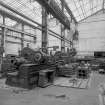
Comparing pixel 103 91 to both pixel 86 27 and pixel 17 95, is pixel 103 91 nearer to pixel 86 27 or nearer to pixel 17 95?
pixel 17 95

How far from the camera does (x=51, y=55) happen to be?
312 inches

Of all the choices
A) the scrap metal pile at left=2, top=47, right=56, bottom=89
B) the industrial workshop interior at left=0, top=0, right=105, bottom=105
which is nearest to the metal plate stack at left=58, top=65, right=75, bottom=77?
the industrial workshop interior at left=0, top=0, right=105, bottom=105

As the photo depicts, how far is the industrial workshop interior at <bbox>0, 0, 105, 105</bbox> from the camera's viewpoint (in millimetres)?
3773

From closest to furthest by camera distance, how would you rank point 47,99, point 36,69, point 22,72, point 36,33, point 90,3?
point 47,99 → point 22,72 → point 36,69 → point 90,3 → point 36,33

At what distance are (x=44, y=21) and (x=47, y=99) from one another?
18.0ft

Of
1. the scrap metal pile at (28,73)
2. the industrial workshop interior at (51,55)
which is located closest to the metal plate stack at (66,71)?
the industrial workshop interior at (51,55)

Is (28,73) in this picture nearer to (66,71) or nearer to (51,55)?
(66,71)

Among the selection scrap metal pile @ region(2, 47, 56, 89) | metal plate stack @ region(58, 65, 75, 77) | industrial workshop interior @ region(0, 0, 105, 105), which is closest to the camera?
industrial workshop interior @ region(0, 0, 105, 105)

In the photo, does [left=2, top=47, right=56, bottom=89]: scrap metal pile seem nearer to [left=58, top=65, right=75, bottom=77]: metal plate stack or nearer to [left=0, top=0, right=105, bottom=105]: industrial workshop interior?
[left=0, top=0, right=105, bottom=105]: industrial workshop interior

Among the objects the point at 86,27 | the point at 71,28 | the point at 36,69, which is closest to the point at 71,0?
the point at 71,28

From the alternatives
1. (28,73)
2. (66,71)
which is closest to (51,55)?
(66,71)

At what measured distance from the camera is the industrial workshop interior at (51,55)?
149 inches

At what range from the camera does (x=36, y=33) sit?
17.3m

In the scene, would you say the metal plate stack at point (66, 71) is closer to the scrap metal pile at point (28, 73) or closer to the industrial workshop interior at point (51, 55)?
the industrial workshop interior at point (51, 55)
